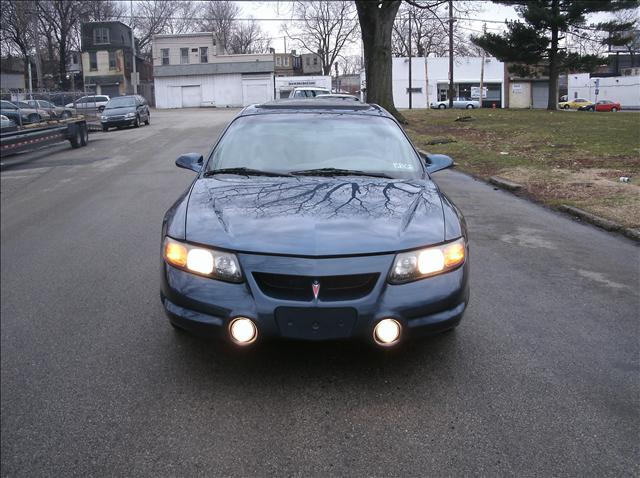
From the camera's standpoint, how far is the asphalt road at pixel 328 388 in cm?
265

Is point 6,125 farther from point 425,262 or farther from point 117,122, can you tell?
point 425,262

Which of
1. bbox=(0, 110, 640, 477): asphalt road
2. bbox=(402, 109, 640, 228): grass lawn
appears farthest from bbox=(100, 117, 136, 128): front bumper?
bbox=(0, 110, 640, 477): asphalt road

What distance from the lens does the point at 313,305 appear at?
9.60ft

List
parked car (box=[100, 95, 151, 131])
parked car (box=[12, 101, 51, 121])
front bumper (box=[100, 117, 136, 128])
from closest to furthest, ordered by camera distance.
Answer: parked car (box=[12, 101, 51, 121]) < front bumper (box=[100, 117, 136, 128]) < parked car (box=[100, 95, 151, 131])

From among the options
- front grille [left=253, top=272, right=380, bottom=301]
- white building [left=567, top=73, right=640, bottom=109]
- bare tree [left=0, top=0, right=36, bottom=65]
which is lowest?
front grille [left=253, top=272, right=380, bottom=301]

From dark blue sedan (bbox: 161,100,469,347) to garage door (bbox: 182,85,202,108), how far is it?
195 feet

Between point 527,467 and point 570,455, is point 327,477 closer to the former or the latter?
point 527,467

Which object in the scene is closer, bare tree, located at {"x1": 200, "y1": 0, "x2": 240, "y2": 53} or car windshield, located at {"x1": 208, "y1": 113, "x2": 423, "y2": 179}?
car windshield, located at {"x1": 208, "y1": 113, "x2": 423, "y2": 179}

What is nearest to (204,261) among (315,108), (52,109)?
(315,108)

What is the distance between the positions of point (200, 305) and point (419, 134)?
18.8 meters

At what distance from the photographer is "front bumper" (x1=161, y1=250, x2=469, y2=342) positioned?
2.95 m

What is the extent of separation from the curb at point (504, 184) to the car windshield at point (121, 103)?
2137cm

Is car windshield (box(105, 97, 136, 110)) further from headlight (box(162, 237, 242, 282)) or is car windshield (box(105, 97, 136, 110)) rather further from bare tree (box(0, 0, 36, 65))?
headlight (box(162, 237, 242, 282))

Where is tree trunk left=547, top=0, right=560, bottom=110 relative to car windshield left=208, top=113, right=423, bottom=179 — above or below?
above
